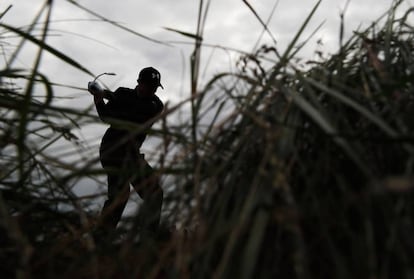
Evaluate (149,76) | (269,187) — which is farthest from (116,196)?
(149,76)

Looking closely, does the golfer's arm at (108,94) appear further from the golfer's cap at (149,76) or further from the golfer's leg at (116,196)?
the golfer's cap at (149,76)

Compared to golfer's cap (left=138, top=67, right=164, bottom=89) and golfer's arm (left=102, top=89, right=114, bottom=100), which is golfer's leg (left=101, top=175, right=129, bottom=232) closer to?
golfer's arm (left=102, top=89, right=114, bottom=100)

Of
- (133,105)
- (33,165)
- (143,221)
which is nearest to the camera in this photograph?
(143,221)

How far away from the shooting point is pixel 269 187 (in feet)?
2.64

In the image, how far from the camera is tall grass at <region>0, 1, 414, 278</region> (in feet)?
2.45

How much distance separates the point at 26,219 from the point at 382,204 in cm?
72

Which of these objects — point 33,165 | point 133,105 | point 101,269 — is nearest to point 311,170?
point 101,269

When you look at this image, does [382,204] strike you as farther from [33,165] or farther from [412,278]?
[33,165]

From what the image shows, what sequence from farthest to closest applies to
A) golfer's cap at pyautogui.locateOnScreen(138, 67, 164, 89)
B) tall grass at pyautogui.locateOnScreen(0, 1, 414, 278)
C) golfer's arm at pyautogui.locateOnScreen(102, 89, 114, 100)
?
1. golfer's cap at pyautogui.locateOnScreen(138, 67, 164, 89)
2. golfer's arm at pyautogui.locateOnScreen(102, 89, 114, 100)
3. tall grass at pyautogui.locateOnScreen(0, 1, 414, 278)

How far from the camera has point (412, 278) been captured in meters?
0.65

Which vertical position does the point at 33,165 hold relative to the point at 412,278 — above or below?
above

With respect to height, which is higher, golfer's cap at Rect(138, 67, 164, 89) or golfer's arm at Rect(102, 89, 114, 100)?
golfer's cap at Rect(138, 67, 164, 89)

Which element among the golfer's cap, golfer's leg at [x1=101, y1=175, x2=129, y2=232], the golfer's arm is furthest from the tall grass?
the golfer's cap

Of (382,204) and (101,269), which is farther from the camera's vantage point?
(101,269)
